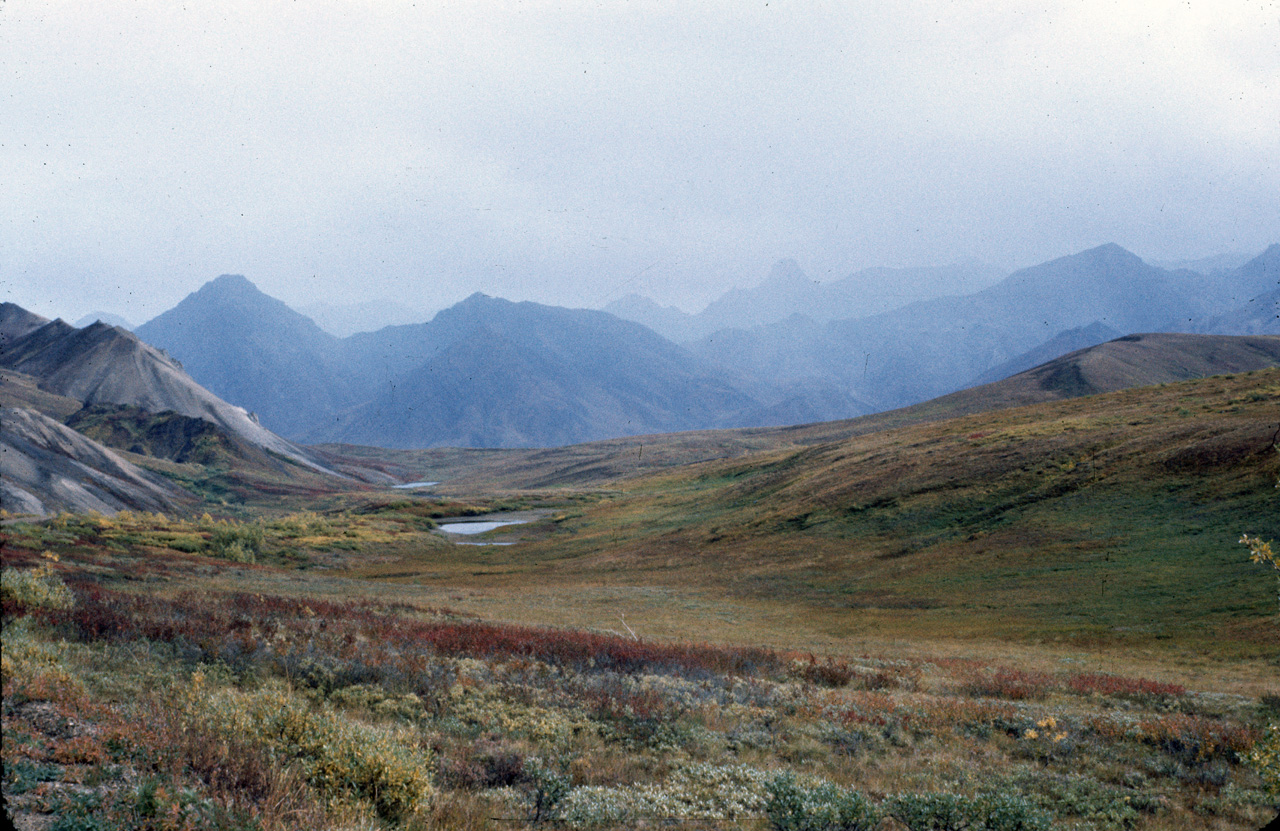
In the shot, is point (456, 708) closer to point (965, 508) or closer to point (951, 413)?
point (965, 508)

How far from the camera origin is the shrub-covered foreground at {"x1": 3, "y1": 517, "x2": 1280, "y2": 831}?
6.52m

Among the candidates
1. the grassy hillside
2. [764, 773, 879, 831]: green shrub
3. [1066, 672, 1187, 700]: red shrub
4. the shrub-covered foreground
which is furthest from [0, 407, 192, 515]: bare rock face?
[1066, 672, 1187, 700]: red shrub

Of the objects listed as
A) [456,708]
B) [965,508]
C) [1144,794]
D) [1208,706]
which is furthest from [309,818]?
[965,508]

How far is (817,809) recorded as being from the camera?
8070mm

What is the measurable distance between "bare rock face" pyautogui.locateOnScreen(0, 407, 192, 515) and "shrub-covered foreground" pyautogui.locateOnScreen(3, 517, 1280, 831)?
7753cm

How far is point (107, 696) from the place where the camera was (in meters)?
9.52

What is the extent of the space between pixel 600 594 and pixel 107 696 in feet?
120

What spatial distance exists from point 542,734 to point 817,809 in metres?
5.28

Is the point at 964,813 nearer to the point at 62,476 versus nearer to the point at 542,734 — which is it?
the point at 542,734

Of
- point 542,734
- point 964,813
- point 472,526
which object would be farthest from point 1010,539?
point 472,526

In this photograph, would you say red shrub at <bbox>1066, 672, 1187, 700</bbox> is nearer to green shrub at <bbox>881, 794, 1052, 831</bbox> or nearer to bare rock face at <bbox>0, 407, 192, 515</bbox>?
green shrub at <bbox>881, 794, 1052, 831</bbox>

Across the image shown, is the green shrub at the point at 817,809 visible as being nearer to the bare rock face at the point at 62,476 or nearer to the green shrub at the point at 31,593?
the green shrub at the point at 31,593

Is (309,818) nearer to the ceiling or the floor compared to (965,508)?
nearer to the ceiling

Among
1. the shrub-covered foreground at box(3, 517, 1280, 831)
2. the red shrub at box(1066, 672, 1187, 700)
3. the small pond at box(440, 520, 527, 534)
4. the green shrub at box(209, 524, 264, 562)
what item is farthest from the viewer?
the small pond at box(440, 520, 527, 534)
